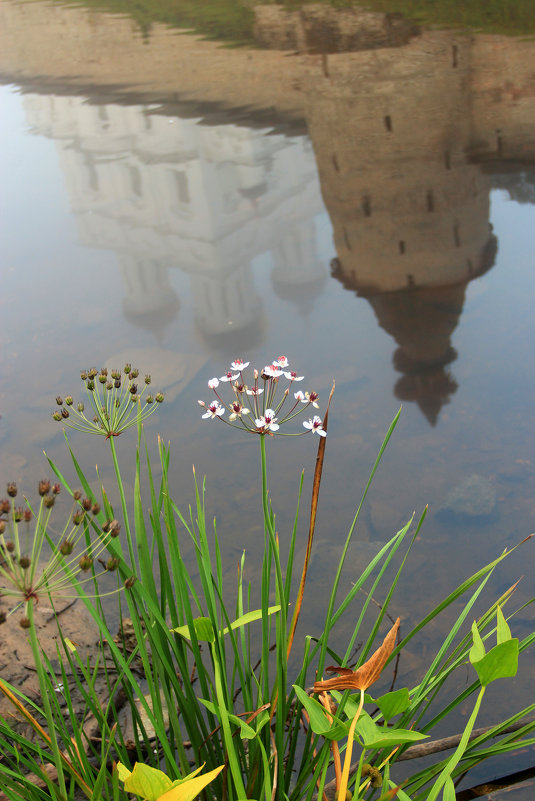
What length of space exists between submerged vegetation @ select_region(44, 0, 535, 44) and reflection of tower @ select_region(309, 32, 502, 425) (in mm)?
1422

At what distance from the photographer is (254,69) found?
853 inches

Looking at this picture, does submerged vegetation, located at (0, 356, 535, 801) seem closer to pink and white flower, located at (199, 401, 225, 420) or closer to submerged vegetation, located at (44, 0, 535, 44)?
pink and white flower, located at (199, 401, 225, 420)

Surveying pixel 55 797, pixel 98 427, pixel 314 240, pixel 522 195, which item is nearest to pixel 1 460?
pixel 98 427

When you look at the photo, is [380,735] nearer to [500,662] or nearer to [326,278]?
[500,662]

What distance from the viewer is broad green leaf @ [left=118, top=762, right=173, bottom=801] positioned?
2.01 meters

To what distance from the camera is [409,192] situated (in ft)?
42.9

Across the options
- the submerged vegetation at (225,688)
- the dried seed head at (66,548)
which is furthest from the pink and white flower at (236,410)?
the dried seed head at (66,548)

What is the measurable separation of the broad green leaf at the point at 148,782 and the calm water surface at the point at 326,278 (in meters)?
2.26

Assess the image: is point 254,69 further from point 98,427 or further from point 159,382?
point 98,427

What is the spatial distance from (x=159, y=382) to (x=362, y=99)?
506 inches

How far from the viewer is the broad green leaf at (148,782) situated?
201cm

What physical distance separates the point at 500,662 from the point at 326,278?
828 cm

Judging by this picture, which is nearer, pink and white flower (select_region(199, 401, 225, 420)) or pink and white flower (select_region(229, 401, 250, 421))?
pink and white flower (select_region(229, 401, 250, 421))

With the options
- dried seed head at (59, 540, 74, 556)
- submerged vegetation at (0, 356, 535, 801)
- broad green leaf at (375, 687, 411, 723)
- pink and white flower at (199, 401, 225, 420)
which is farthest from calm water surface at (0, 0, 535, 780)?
dried seed head at (59, 540, 74, 556)
